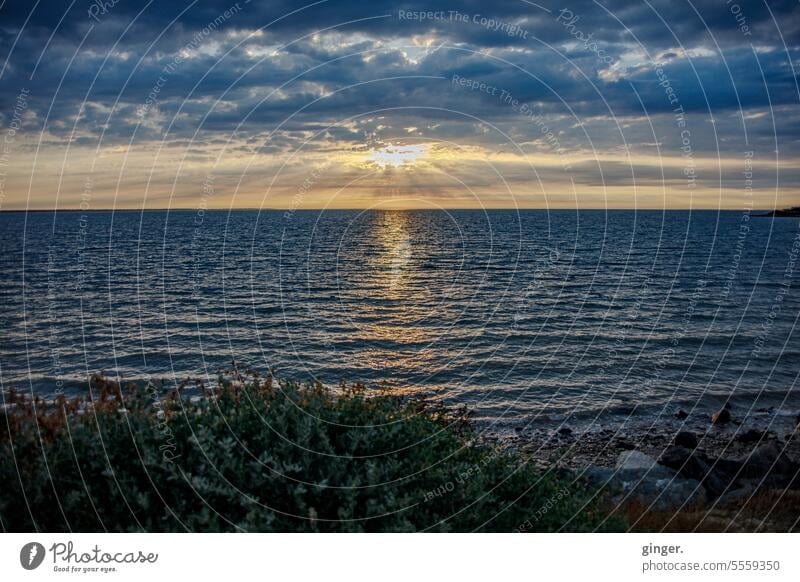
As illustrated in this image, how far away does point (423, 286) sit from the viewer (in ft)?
223

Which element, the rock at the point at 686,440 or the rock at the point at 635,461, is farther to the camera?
the rock at the point at 686,440

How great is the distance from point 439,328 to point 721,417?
21987mm

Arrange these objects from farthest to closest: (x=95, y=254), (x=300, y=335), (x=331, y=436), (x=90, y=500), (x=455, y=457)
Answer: (x=95, y=254)
(x=300, y=335)
(x=455, y=457)
(x=331, y=436)
(x=90, y=500)

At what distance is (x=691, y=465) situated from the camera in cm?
1992

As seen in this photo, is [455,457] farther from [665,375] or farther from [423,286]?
[423,286]

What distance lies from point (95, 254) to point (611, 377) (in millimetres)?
88434

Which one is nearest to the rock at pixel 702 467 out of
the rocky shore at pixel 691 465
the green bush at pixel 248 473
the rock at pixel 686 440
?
the rocky shore at pixel 691 465

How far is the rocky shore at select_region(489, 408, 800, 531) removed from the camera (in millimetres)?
11133

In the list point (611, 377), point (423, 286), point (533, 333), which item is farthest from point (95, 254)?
point (611, 377)

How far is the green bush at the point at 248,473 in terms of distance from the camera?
6.07 meters
